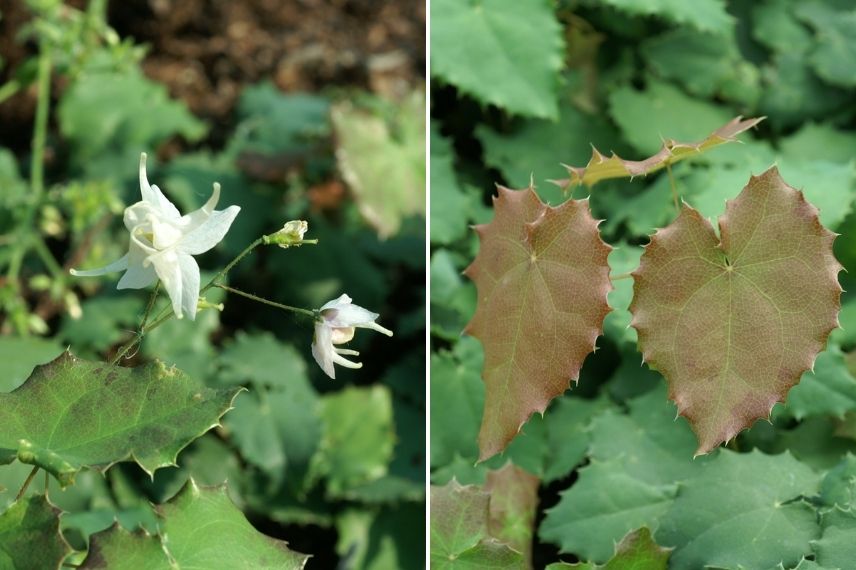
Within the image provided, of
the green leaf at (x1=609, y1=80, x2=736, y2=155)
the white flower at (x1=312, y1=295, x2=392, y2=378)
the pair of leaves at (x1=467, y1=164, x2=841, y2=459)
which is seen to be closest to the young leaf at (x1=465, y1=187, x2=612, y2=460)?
A: the pair of leaves at (x1=467, y1=164, x2=841, y2=459)

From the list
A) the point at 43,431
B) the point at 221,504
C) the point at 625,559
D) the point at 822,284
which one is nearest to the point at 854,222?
the point at 822,284

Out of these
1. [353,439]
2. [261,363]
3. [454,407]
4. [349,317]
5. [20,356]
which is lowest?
[353,439]

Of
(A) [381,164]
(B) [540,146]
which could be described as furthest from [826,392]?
(A) [381,164]

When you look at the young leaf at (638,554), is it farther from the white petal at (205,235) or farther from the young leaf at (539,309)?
the white petal at (205,235)

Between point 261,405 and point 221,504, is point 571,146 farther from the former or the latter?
point 221,504

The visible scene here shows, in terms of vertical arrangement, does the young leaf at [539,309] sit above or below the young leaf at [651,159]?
below

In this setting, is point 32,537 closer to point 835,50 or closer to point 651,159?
point 651,159

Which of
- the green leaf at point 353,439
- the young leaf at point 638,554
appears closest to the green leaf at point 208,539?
the young leaf at point 638,554
